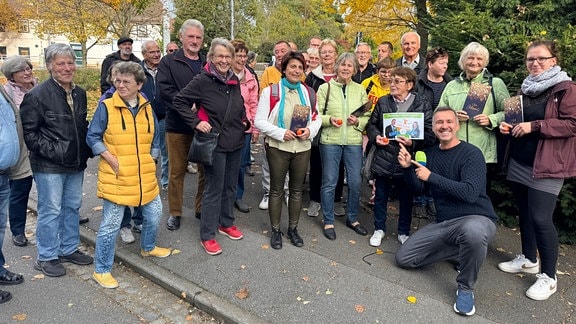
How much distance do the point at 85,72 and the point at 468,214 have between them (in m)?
23.3

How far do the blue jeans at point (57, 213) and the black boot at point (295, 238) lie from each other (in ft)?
7.54

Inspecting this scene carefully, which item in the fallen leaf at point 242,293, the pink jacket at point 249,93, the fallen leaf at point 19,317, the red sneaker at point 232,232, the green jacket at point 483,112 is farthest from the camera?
the pink jacket at point 249,93

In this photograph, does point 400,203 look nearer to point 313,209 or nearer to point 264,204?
point 313,209

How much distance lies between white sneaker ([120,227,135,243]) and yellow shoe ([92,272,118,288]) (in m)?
0.79

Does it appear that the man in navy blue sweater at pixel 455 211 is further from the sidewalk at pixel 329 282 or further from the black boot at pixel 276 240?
the black boot at pixel 276 240

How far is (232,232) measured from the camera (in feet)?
16.8

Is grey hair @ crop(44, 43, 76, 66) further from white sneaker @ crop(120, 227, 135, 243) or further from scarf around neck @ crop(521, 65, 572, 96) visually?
scarf around neck @ crop(521, 65, 572, 96)

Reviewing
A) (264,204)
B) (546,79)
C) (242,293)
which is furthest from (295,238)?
(546,79)

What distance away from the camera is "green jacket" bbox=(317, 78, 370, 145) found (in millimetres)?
5016

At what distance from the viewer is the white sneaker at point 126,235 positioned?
5031mm

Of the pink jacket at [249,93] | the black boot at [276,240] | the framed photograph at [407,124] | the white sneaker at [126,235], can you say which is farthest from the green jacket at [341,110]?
the white sneaker at [126,235]

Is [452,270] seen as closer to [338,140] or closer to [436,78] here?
[338,140]

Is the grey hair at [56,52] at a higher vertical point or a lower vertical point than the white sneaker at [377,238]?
higher

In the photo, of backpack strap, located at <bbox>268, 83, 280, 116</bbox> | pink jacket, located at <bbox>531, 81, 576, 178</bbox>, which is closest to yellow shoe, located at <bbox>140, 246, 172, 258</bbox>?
backpack strap, located at <bbox>268, 83, 280, 116</bbox>
